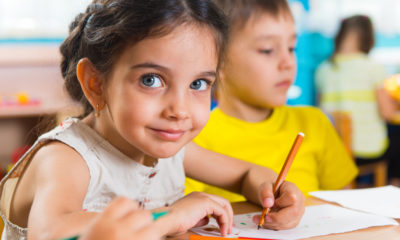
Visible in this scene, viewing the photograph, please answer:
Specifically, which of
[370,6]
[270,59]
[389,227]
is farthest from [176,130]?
[370,6]

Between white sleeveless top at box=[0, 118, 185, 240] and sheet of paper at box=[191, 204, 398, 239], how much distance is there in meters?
0.18

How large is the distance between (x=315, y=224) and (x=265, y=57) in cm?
62

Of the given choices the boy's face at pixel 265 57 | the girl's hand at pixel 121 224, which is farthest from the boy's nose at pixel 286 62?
the girl's hand at pixel 121 224

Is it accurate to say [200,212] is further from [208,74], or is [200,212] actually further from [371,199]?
[371,199]

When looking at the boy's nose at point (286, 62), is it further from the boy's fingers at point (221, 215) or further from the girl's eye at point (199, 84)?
the boy's fingers at point (221, 215)

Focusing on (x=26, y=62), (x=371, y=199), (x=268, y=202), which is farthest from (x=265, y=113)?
(x=26, y=62)

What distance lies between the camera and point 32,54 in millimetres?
3402

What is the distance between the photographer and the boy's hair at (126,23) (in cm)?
72

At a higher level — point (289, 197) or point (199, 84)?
point (199, 84)

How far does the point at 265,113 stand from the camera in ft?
4.54

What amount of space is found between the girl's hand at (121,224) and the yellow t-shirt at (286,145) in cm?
77

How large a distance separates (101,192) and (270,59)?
0.66 metres

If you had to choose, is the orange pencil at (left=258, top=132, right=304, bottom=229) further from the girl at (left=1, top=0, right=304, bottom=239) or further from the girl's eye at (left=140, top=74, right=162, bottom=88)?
the girl's eye at (left=140, top=74, right=162, bottom=88)

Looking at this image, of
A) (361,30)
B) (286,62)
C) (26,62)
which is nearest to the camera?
(286,62)
